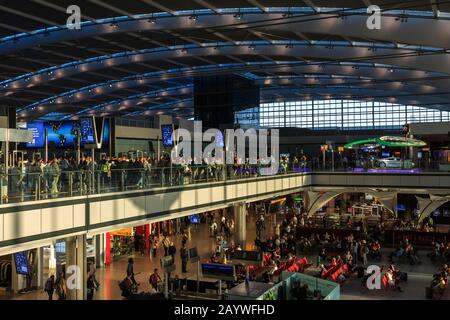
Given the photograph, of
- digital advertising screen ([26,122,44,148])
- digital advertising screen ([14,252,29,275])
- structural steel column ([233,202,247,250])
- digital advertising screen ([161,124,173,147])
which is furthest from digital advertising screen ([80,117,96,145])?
structural steel column ([233,202,247,250])

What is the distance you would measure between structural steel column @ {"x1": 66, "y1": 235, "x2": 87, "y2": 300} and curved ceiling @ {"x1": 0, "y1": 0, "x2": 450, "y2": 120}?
15.2 meters

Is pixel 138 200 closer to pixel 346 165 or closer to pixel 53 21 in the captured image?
pixel 53 21

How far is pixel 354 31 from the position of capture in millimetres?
26062

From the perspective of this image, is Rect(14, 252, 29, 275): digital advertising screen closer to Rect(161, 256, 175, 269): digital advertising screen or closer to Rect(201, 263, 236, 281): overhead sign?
Rect(161, 256, 175, 269): digital advertising screen

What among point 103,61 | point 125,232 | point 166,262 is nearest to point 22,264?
point 166,262

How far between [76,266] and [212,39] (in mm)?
22824

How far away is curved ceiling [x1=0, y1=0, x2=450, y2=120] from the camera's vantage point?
990 inches

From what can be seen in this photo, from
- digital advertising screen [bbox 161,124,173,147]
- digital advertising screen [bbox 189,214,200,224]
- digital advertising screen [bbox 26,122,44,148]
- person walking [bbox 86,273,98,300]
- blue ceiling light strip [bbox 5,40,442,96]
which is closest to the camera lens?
person walking [bbox 86,273,98,300]

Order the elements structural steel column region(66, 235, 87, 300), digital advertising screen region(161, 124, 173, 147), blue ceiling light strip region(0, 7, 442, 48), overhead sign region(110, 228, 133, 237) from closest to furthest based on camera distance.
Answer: structural steel column region(66, 235, 87, 300)
digital advertising screen region(161, 124, 173, 147)
overhead sign region(110, 228, 133, 237)
blue ceiling light strip region(0, 7, 442, 48)

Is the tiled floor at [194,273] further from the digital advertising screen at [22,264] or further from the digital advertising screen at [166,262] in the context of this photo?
the digital advertising screen at [166,262]

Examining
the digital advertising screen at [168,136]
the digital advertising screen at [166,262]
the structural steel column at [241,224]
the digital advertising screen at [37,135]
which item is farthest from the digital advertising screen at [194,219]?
the digital advertising screen at [166,262]

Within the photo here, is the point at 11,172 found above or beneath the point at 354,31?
beneath

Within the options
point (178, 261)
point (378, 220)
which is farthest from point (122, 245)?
point (378, 220)
